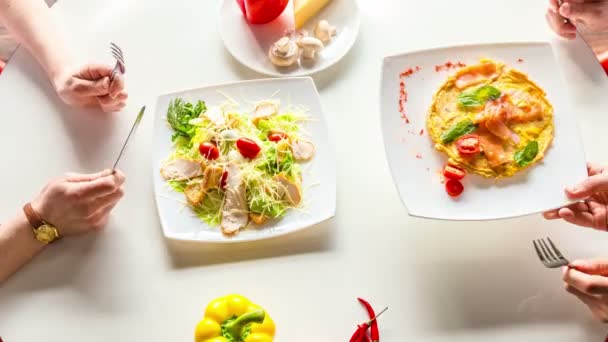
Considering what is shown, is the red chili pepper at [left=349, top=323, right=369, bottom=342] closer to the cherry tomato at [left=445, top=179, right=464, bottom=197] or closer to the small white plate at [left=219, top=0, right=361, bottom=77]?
the cherry tomato at [left=445, top=179, right=464, bottom=197]

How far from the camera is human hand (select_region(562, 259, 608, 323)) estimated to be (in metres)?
1.67

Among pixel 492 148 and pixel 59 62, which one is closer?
pixel 492 148

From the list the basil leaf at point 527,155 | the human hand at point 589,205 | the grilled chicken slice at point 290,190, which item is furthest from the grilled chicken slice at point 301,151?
the human hand at point 589,205

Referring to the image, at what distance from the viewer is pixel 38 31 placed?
211 cm

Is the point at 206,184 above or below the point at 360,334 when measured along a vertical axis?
above

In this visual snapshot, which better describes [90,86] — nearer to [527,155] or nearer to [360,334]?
[360,334]

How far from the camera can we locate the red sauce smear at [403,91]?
1.99 meters

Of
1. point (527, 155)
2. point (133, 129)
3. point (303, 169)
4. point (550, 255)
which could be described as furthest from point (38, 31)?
point (550, 255)

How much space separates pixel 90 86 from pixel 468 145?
124cm

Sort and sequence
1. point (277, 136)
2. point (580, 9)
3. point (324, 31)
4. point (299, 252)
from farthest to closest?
point (324, 31) → point (580, 9) → point (277, 136) → point (299, 252)

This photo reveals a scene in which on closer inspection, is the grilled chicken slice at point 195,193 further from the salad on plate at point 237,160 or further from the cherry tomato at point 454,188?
the cherry tomato at point 454,188

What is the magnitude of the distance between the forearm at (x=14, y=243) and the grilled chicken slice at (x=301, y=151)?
84 cm

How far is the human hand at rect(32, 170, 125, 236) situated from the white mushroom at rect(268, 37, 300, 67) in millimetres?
679

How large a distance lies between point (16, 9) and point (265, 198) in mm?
1143
